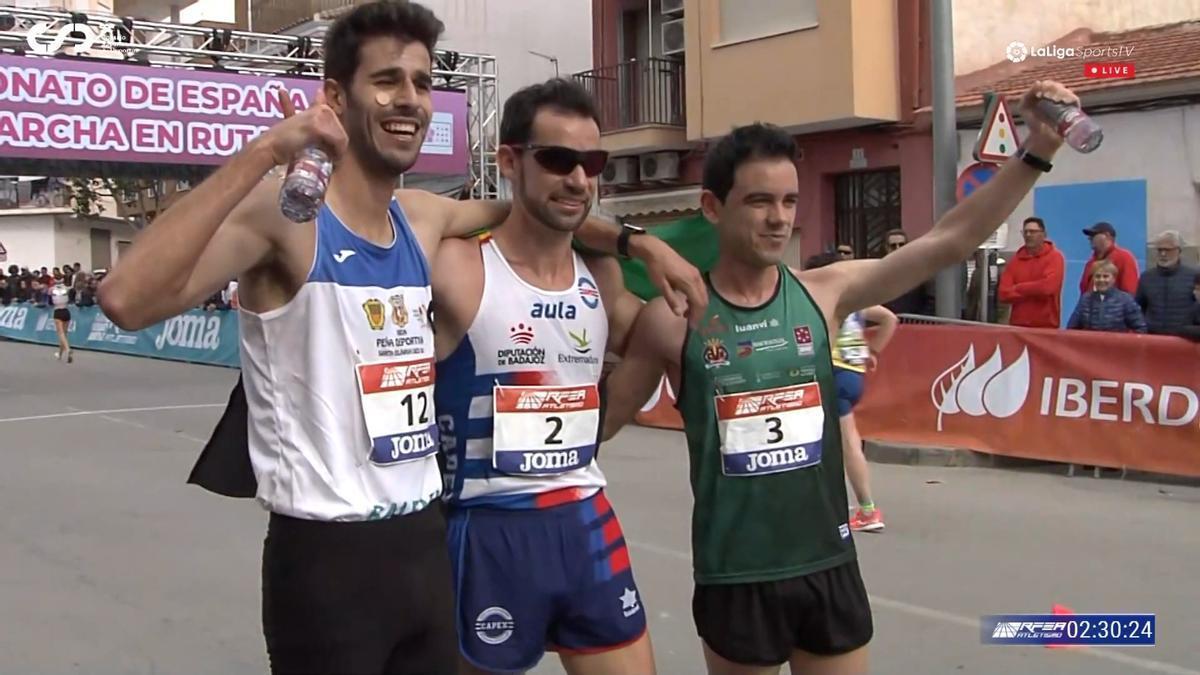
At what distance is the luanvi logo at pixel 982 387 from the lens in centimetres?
1082

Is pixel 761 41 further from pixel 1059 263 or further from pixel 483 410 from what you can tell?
pixel 483 410

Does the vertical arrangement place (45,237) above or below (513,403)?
above

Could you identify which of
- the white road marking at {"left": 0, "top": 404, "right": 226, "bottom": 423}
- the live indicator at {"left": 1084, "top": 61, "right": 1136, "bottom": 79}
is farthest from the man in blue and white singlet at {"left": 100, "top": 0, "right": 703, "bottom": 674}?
the live indicator at {"left": 1084, "top": 61, "right": 1136, "bottom": 79}

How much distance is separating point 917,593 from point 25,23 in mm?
15219

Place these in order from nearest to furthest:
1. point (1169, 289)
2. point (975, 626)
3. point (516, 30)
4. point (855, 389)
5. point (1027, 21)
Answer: point (975, 626), point (855, 389), point (1169, 289), point (1027, 21), point (516, 30)

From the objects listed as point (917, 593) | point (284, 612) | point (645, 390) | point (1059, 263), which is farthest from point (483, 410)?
point (1059, 263)

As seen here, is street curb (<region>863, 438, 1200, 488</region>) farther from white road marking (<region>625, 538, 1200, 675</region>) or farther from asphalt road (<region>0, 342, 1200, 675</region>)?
white road marking (<region>625, 538, 1200, 675</region>)

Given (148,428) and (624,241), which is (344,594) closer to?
(624,241)

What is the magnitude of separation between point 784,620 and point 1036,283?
30.2ft

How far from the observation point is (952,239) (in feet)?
11.5

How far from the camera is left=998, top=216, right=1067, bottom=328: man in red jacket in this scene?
463 inches

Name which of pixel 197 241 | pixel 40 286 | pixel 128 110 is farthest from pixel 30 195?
pixel 197 241

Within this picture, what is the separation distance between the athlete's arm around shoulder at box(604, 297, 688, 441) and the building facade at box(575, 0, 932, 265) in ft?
42.5

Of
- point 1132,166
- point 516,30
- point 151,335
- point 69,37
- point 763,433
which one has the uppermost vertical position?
point 516,30
